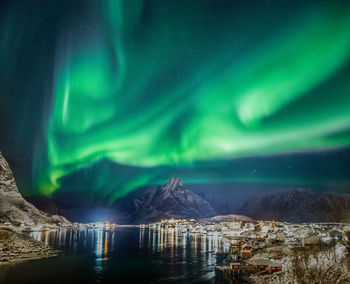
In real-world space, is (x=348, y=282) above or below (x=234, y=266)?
above

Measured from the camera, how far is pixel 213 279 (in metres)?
51.4

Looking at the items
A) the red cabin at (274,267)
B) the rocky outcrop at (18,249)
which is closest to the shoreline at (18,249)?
the rocky outcrop at (18,249)

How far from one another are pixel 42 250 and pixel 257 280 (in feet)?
194

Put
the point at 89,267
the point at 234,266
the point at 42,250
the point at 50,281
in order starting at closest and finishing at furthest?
the point at 50,281
the point at 234,266
the point at 89,267
the point at 42,250

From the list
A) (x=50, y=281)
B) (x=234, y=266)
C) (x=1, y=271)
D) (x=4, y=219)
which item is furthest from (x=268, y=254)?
(x=4, y=219)

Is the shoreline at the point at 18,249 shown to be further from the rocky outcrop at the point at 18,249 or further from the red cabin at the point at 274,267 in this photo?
the red cabin at the point at 274,267

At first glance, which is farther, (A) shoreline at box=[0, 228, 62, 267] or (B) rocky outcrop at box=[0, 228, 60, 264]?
(B) rocky outcrop at box=[0, 228, 60, 264]

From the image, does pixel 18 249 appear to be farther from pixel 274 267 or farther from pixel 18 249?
pixel 274 267

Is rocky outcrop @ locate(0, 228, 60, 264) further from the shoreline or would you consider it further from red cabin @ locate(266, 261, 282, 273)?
red cabin @ locate(266, 261, 282, 273)

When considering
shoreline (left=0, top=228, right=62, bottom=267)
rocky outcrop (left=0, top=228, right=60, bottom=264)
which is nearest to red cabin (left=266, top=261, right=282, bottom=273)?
shoreline (left=0, top=228, right=62, bottom=267)

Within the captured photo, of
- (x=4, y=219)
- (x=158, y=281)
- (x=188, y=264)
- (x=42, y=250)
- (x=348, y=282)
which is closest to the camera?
(x=348, y=282)

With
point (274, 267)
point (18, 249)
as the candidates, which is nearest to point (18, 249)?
point (18, 249)

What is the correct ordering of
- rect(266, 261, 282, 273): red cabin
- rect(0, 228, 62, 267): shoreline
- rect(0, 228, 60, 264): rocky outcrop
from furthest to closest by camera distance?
rect(0, 228, 60, 264): rocky outcrop < rect(0, 228, 62, 267): shoreline < rect(266, 261, 282, 273): red cabin

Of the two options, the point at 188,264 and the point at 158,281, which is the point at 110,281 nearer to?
the point at 158,281
